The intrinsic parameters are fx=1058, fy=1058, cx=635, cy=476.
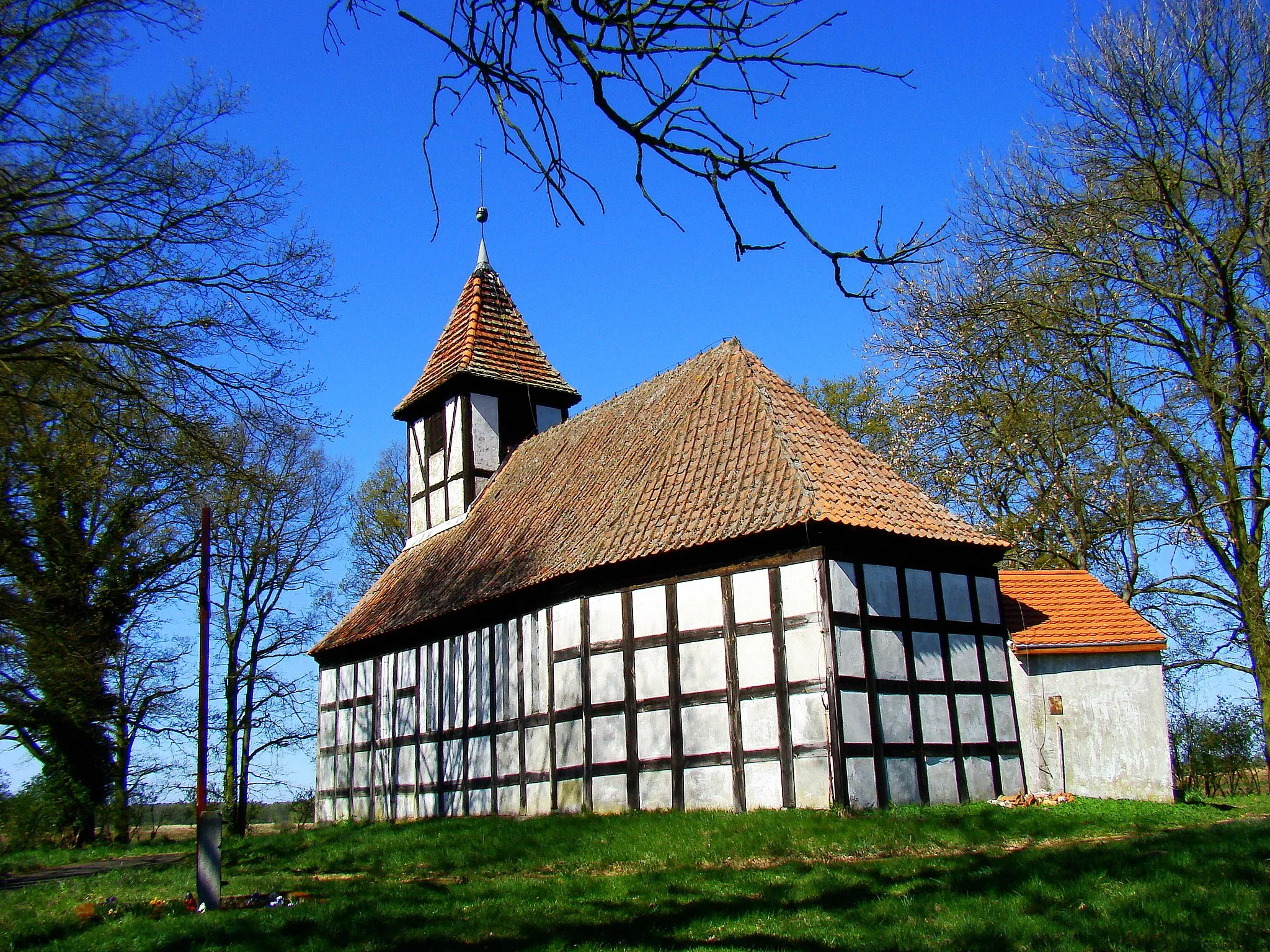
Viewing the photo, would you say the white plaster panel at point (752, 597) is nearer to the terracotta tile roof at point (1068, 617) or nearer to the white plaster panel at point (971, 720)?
the white plaster panel at point (971, 720)

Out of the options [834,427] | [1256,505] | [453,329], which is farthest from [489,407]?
[1256,505]

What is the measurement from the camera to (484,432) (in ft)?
74.3

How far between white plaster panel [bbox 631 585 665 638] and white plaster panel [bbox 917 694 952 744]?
11.3ft

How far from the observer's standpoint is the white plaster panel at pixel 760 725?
1269 cm

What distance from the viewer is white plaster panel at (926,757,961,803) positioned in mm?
13164

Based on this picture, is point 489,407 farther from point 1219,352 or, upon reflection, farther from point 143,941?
point 143,941

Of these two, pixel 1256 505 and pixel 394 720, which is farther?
pixel 394 720

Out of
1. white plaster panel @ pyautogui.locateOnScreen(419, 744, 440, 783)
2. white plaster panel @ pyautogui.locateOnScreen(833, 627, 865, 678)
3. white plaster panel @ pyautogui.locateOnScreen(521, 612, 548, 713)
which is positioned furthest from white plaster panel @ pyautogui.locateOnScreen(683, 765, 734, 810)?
white plaster panel @ pyautogui.locateOnScreen(419, 744, 440, 783)

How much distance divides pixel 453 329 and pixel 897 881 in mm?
18560

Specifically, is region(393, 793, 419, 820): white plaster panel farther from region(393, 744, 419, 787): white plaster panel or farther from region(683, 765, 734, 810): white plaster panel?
region(683, 765, 734, 810): white plaster panel

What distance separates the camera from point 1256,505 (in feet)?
56.0

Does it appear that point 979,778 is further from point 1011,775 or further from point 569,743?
point 569,743

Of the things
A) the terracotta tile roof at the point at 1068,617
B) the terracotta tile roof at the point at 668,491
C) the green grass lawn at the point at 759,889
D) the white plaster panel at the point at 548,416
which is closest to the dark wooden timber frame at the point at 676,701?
the terracotta tile roof at the point at 668,491

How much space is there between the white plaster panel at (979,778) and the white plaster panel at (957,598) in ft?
6.00
